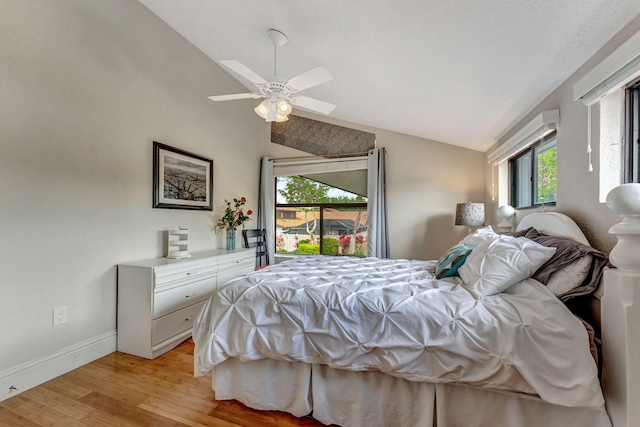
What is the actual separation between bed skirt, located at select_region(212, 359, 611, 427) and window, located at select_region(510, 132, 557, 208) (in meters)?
1.58

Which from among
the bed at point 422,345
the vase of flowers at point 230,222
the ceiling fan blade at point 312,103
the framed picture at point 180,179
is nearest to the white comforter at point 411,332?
the bed at point 422,345

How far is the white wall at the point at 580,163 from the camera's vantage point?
1428 mm

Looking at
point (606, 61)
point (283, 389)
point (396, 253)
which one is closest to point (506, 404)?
point (283, 389)

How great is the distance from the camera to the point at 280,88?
84.3 inches

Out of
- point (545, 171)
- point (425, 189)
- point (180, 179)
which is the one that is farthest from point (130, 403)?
point (425, 189)

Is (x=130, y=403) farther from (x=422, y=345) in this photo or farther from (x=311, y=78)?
(x=311, y=78)

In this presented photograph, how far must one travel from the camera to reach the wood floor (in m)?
1.46

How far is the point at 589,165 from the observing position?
153cm

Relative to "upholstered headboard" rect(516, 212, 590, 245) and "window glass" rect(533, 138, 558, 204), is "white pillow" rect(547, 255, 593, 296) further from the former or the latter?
"window glass" rect(533, 138, 558, 204)

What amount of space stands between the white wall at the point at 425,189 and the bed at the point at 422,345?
6.55ft

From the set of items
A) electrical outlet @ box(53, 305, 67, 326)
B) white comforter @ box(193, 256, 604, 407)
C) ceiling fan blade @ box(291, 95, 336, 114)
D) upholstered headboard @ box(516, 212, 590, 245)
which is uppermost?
ceiling fan blade @ box(291, 95, 336, 114)

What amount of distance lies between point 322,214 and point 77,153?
304 cm

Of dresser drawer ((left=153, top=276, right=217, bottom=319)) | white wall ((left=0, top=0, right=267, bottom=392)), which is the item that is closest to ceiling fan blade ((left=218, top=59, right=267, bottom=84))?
white wall ((left=0, top=0, right=267, bottom=392))

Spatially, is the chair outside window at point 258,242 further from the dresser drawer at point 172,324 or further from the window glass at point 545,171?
the window glass at point 545,171
